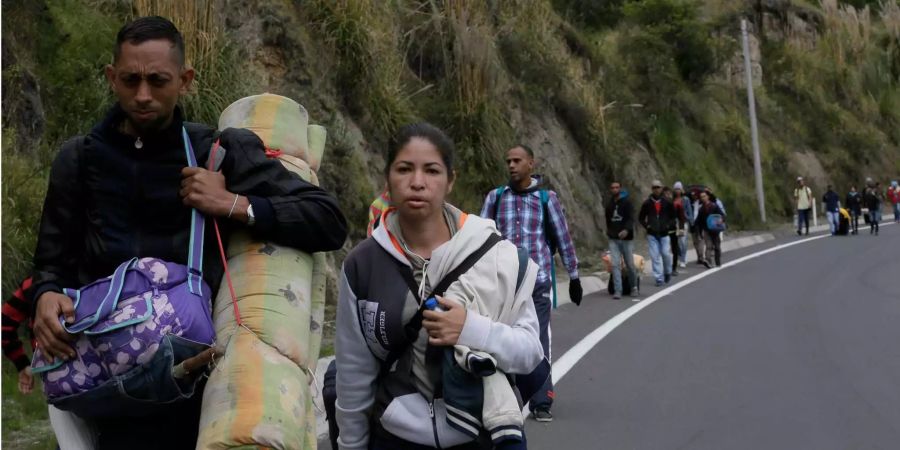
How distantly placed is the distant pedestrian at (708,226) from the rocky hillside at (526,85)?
2458mm

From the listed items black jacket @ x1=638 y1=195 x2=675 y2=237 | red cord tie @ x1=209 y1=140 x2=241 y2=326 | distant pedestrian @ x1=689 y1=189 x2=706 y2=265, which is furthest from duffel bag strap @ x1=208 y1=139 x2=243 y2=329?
distant pedestrian @ x1=689 y1=189 x2=706 y2=265

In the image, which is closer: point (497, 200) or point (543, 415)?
point (543, 415)

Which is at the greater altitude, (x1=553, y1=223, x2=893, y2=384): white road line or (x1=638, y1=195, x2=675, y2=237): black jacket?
(x1=638, y1=195, x2=675, y2=237): black jacket

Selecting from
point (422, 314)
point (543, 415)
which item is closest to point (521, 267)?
point (422, 314)

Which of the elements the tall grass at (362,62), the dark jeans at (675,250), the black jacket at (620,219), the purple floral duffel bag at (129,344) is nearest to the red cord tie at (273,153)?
the purple floral duffel bag at (129,344)

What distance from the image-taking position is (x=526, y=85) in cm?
2481

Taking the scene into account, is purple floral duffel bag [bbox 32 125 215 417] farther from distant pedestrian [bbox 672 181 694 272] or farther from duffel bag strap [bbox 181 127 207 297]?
distant pedestrian [bbox 672 181 694 272]

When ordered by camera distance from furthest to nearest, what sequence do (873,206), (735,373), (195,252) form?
1. (873,206)
2. (735,373)
3. (195,252)

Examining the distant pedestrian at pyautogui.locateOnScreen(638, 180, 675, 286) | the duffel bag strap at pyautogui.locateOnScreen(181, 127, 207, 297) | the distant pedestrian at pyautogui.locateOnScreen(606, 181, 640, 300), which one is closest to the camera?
the duffel bag strap at pyautogui.locateOnScreen(181, 127, 207, 297)

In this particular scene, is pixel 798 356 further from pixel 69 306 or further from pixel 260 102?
pixel 69 306

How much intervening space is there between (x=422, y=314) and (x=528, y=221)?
214 inches

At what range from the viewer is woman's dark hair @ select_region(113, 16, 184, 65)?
112 inches

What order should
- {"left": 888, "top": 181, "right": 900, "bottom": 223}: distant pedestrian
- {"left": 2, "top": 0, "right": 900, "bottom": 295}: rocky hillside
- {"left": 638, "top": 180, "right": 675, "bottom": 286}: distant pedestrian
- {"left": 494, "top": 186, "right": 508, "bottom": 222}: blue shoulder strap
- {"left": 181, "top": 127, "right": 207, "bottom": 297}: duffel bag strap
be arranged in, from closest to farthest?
{"left": 181, "top": 127, "right": 207, "bottom": 297}: duffel bag strap < {"left": 494, "top": 186, "right": 508, "bottom": 222}: blue shoulder strap < {"left": 2, "top": 0, "right": 900, "bottom": 295}: rocky hillside < {"left": 638, "top": 180, "right": 675, "bottom": 286}: distant pedestrian < {"left": 888, "top": 181, "right": 900, "bottom": 223}: distant pedestrian

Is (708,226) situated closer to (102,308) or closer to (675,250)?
(675,250)
